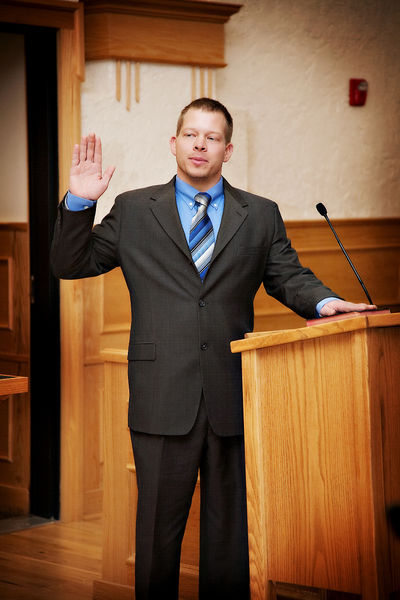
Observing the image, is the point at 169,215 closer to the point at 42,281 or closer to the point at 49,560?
the point at 49,560

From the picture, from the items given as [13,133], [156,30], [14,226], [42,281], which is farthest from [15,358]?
[156,30]

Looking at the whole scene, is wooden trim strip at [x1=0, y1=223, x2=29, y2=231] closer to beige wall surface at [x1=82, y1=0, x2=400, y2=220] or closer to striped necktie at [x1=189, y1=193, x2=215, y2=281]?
beige wall surface at [x1=82, y1=0, x2=400, y2=220]

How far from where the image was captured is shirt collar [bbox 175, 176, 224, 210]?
2.46 meters

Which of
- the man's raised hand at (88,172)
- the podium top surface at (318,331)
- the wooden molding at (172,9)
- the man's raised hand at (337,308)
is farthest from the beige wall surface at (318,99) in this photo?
the podium top surface at (318,331)

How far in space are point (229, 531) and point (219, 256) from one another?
721mm

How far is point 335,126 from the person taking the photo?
4.91 meters

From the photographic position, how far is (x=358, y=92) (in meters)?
4.94

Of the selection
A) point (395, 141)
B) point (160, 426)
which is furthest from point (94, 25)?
point (160, 426)

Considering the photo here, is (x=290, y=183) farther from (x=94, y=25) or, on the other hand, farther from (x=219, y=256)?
(x=219, y=256)

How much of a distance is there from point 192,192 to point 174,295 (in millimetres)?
292

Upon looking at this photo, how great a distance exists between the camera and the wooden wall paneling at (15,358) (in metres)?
4.39

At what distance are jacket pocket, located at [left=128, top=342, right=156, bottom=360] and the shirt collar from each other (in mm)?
391

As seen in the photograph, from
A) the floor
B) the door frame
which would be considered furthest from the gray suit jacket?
the door frame

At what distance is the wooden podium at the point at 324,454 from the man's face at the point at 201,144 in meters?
0.47
